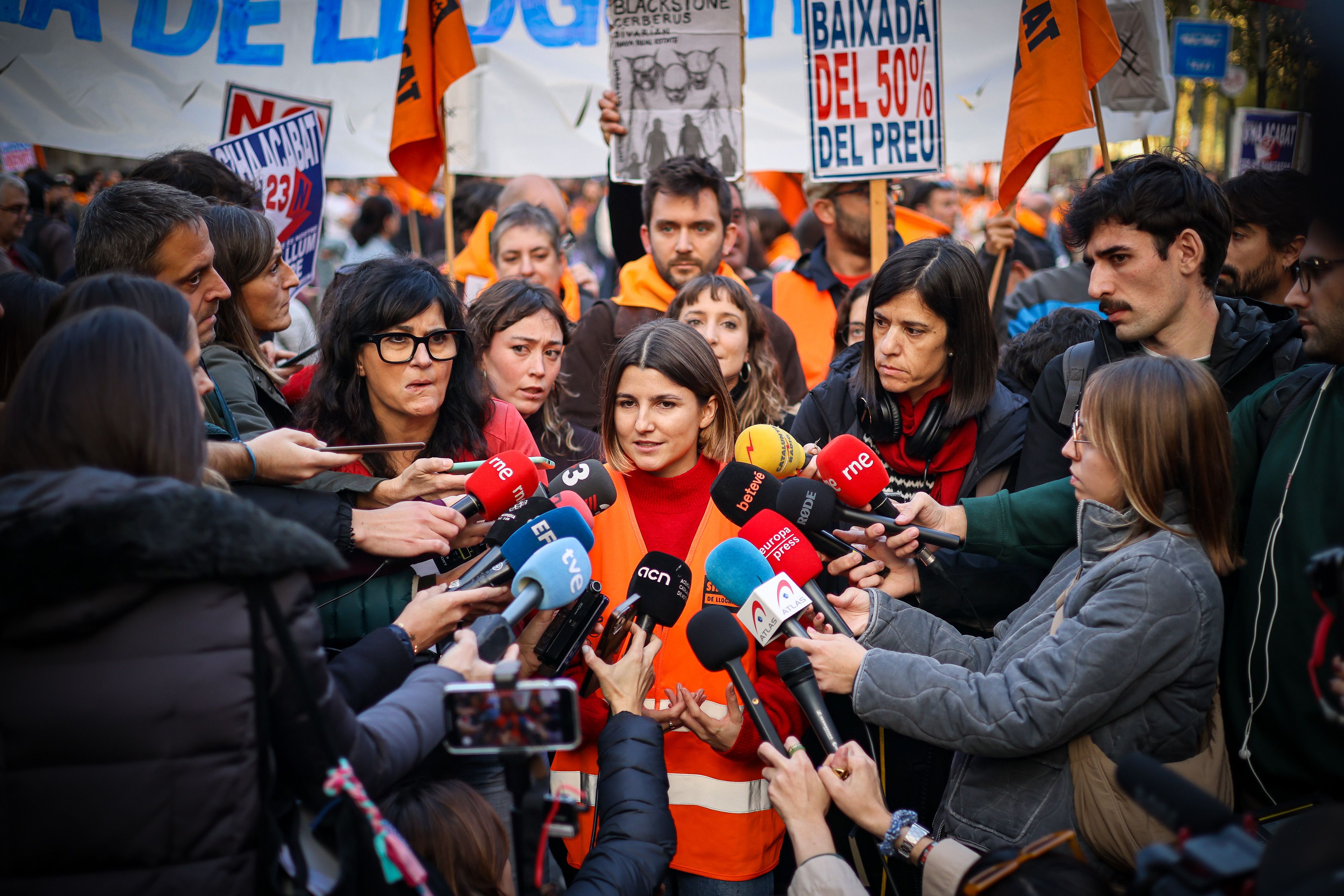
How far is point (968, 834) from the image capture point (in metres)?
2.62

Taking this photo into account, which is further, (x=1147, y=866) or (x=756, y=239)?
(x=756, y=239)

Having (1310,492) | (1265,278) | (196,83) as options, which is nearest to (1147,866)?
(1310,492)

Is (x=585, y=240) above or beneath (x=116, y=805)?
above

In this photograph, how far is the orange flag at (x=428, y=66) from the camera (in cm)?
580

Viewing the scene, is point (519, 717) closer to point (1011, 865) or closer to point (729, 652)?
point (729, 652)

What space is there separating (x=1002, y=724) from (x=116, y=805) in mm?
2008

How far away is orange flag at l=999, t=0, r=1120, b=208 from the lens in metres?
4.75

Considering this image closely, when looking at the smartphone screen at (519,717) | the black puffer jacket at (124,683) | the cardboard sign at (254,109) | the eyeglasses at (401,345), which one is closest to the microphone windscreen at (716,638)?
the smartphone screen at (519,717)

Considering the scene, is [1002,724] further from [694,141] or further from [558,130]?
[558,130]

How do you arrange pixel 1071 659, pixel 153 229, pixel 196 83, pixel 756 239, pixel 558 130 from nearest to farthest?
1. pixel 1071 659
2. pixel 153 229
3. pixel 196 83
4. pixel 558 130
5. pixel 756 239

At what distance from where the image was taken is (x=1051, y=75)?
4.81 m

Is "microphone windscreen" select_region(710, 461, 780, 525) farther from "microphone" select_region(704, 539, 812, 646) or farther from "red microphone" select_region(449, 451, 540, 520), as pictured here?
"red microphone" select_region(449, 451, 540, 520)

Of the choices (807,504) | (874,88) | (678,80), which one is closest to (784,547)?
(807,504)

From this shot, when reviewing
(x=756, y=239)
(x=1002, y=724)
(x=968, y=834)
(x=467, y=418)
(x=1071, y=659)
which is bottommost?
(x=968, y=834)
